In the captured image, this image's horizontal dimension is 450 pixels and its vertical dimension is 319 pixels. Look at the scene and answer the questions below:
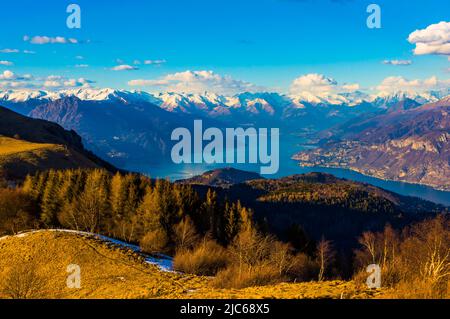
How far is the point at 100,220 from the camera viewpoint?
70750mm

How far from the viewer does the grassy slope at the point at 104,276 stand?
77.3ft

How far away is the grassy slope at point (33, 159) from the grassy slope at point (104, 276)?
220 ft

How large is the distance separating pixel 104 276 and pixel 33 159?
94089mm

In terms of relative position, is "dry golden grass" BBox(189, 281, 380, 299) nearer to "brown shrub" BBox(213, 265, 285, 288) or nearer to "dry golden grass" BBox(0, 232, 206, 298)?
"brown shrub" BBox(213, 265, 285, 288)

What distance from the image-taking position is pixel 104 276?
31.5m

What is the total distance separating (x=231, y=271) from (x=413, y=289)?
17.7m

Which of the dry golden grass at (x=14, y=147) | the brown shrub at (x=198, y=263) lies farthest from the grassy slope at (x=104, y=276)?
the dry golden grass at (x=14, y=147)

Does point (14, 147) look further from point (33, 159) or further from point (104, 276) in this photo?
point (104, 276)

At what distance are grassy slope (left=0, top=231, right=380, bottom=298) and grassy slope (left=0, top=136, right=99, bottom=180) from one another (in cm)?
6703

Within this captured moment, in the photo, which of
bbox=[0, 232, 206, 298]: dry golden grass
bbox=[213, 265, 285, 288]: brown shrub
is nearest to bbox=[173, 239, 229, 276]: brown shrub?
bbox=[0, 232, 206, 298]: dry golden grass

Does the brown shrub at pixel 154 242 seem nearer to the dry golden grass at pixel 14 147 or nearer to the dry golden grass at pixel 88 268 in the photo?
the dry golden grass at pixel 88 268
